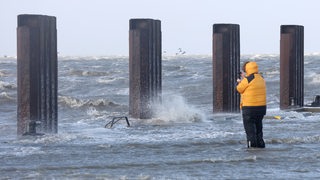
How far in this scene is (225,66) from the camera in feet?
55.3

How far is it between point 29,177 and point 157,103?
7198 millimetres

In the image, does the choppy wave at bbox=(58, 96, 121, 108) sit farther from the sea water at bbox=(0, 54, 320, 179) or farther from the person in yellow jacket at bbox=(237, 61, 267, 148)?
the person in yellow jacket at bbox=(237, 61, 267, 148)

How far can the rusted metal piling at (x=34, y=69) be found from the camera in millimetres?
12141

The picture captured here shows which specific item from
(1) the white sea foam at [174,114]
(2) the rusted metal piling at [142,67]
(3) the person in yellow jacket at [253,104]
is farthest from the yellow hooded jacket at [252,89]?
(2) the rusted metal piling at [142,67]

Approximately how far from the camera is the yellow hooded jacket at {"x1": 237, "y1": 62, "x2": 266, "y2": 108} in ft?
33.7

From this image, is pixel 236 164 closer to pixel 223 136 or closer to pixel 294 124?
pixel 223 136

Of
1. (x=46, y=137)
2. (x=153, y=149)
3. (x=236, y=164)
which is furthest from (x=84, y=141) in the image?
(x=236, y=164)

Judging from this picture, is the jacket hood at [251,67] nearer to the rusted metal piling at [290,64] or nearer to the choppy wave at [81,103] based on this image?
the rusted metal piling at [290,64]

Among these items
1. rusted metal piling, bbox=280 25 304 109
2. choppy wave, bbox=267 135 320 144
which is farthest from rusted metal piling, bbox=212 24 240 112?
choppy wave, bbox=267 135 320 144

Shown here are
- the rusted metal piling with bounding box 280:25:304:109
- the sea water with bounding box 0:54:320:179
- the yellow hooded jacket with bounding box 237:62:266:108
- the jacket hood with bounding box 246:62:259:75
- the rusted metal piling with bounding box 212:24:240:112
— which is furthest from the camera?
the rusted metal piling with bounding box 280:25:304:109

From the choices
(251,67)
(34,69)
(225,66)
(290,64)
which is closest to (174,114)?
(225,66)

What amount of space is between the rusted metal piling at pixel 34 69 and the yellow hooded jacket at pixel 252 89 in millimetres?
3212

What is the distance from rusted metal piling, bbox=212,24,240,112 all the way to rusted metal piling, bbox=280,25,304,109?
4.93 feet

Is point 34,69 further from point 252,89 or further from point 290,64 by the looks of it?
point 290,64
